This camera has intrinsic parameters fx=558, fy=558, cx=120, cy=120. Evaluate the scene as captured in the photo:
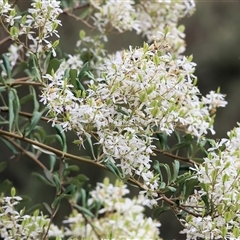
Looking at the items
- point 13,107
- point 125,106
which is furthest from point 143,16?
point 125,106

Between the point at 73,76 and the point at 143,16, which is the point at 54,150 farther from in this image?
the point at 143,16

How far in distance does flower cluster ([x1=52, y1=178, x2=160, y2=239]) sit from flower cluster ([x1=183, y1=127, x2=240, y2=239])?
315 millimetres

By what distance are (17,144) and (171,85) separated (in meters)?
0.41

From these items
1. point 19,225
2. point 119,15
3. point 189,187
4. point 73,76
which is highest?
point 119,15

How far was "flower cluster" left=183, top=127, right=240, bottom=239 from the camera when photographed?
2.31 feet

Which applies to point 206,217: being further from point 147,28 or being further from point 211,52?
point 211,52

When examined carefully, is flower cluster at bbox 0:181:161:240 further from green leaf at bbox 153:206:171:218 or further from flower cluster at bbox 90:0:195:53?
flower cluster at bbox 90:0:195:53

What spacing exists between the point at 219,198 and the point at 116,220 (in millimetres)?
411

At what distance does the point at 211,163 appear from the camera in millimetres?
721

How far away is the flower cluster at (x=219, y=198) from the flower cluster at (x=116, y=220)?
1.03ft

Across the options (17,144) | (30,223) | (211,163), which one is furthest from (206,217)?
(17,144)

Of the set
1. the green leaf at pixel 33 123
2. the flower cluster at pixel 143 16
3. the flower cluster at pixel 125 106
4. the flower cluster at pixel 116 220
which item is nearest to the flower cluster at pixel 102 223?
the flower cluster at pixel 116 220

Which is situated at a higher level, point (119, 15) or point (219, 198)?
point (119, 15)

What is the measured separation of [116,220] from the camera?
1.08 m
